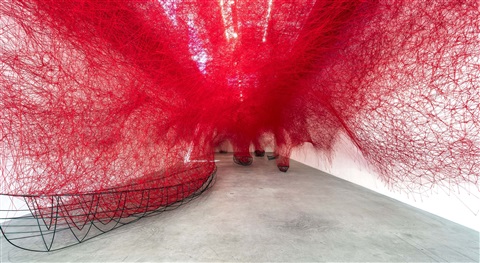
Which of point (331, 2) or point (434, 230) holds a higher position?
point (331, 2)

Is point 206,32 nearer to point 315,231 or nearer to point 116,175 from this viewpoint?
point 116,175

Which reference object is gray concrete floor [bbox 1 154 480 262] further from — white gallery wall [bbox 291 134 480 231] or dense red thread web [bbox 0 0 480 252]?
dense red thread web [bbox 0 0 480 252]

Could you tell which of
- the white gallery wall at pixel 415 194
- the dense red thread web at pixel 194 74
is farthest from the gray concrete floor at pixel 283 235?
the dense red thread web at pixel 194 74

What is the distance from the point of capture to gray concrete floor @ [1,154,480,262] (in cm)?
151

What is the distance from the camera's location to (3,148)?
152 cm

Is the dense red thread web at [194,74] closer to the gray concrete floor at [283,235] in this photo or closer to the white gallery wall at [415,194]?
the white gallery wall at [415,194]

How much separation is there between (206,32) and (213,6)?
21cm

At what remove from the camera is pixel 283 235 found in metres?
1.81

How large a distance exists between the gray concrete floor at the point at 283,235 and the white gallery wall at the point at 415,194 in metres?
0.12

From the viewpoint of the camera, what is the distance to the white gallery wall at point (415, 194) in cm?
198

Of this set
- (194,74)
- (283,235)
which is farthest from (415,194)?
(194,74)

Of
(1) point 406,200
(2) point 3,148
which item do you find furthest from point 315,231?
(2) point 3,148

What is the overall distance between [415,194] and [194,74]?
3.11 meters

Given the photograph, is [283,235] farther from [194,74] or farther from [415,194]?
[415,194]
